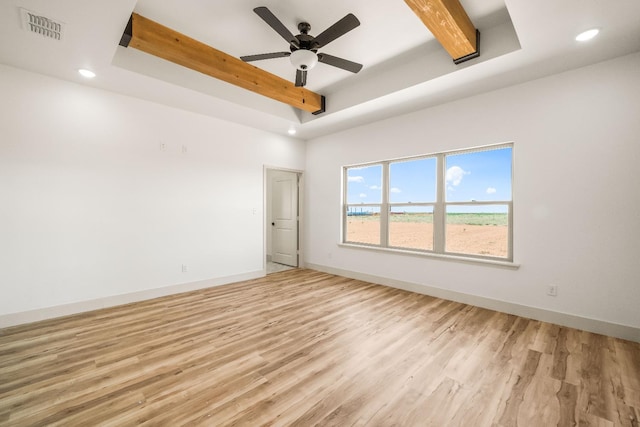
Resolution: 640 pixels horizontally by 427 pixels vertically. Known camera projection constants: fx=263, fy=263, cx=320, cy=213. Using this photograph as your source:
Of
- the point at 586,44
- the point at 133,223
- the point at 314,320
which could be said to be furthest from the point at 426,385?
the point at 133,223

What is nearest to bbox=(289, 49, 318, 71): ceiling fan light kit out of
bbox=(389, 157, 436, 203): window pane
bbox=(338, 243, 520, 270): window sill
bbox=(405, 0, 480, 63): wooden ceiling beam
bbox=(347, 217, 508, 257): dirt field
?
bbox=(405, 0, 480, 63): wooden ceiling beam

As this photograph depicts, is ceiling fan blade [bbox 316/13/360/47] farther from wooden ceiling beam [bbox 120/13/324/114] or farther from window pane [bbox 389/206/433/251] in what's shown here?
window pane [bbox 389/206/433/251]

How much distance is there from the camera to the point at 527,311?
3.26m

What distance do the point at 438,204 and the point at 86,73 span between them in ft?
16.3

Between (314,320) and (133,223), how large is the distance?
2.91 m

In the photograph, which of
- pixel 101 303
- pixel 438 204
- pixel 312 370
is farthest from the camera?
pixel 438 204

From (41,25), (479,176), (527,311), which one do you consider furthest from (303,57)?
(527,311)

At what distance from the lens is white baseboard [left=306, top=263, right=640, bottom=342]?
273 cm

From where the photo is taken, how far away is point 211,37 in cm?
295

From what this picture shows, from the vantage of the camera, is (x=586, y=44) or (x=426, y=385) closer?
(x=426, y=385)

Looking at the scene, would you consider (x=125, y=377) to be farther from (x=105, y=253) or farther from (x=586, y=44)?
(x=586, y=44)

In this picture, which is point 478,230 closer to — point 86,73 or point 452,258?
point 452,258

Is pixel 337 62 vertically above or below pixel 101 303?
above

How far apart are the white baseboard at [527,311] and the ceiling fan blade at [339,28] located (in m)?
3.63
